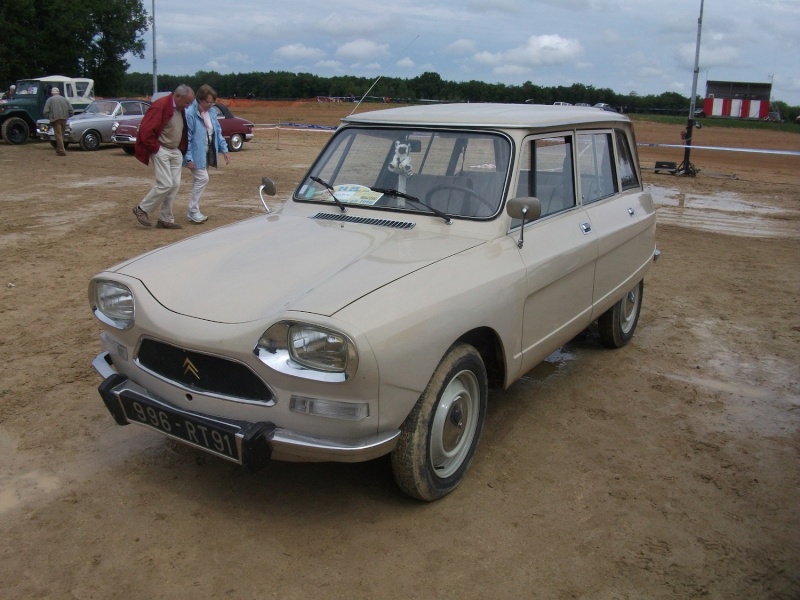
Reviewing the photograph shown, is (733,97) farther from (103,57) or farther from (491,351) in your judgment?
(491,351)

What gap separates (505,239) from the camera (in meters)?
3.83

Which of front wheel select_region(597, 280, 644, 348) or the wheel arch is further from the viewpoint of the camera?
front wheel select_region(597, 280, 644, 348)

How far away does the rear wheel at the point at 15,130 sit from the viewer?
843 inches

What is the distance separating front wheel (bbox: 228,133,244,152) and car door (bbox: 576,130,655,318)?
1720cm

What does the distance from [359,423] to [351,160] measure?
212cm

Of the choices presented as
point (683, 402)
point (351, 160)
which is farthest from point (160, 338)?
point (683, 402)

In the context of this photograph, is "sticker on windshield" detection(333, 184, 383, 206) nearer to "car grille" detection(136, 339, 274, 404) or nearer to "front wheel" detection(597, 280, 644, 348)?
"car grille" detection(136, 339, 274, 404)

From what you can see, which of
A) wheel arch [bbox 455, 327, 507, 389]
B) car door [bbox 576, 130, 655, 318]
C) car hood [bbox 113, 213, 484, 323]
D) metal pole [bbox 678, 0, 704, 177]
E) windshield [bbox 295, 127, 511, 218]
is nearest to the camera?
car hood [bbox 113, 213, 484, 323]

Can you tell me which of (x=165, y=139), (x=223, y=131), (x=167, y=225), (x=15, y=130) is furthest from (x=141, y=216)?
(x=15, y=130)

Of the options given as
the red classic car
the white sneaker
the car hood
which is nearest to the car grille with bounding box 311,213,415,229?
the car hood

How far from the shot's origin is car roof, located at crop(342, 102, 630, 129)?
4.16 m

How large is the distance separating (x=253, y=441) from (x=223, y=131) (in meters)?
19.1

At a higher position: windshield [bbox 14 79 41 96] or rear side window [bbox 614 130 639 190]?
windshield [bbox 14 79 41 96]

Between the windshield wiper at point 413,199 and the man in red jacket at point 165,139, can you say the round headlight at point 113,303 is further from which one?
the man in red jacket at point 165,139
